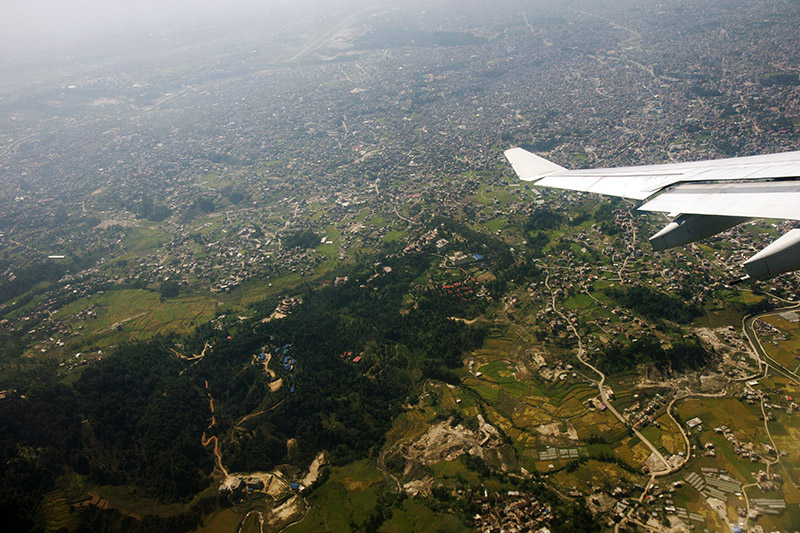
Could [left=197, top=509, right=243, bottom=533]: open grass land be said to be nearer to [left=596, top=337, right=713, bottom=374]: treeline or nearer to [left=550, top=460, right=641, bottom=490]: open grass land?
[left=550, top=460, right=641, bottom=490]: open grass land

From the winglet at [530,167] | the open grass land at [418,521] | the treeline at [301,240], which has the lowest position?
the open grass land at [418,521]

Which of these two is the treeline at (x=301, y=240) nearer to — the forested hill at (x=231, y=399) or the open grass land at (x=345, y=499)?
the forested hill at (x=231, y=399)

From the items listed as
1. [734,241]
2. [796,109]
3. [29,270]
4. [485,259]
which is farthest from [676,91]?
[29,270]

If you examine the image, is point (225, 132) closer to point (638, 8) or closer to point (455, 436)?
point (455, 436)

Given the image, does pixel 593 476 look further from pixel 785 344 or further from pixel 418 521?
pixel 785 344

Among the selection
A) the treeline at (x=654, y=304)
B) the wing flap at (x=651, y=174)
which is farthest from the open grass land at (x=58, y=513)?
the treeline at (x=654, y=304)

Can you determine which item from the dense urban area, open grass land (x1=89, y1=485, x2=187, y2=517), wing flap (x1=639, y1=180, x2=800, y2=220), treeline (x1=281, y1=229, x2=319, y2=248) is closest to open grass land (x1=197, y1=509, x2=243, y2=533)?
the dense urban area
